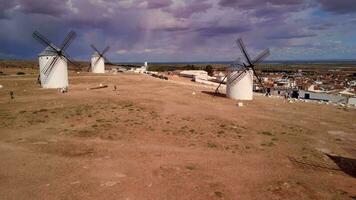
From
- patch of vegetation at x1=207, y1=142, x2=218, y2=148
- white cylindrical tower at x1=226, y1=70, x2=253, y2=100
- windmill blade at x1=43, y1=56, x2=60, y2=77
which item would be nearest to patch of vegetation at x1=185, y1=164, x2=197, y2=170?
patch of vegetation at x1=207, y1=142, x2=218, y2=148

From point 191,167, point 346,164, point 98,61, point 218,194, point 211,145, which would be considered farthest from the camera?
point 98,61

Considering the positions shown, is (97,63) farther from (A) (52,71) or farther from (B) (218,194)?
A: (B) (218,194)

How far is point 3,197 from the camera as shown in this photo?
432 inches

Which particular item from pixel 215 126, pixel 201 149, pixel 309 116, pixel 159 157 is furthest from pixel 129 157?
pixel 309 116

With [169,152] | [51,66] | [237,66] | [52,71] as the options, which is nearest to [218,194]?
[169,152]

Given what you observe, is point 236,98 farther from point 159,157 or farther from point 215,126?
point 159,157

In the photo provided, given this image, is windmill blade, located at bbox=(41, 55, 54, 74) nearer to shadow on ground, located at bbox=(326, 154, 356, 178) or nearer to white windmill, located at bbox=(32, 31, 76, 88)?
white windmill, located at bbox=(32, 31, 76, 88)

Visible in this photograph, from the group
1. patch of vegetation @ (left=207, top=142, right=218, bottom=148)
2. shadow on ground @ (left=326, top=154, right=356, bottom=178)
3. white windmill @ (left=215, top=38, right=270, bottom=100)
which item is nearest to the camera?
shadow on ground @ (left=326, top=154, right=356, bottom=178)

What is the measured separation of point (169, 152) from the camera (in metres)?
16.5

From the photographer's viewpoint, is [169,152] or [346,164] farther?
[169,152]

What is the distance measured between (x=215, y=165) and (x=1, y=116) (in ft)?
55.2

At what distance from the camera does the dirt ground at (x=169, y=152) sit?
39.6 feet

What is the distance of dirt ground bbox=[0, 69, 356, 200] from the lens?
39.6 feet

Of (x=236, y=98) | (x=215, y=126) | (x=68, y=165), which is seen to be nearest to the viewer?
(x=68, y=165)
